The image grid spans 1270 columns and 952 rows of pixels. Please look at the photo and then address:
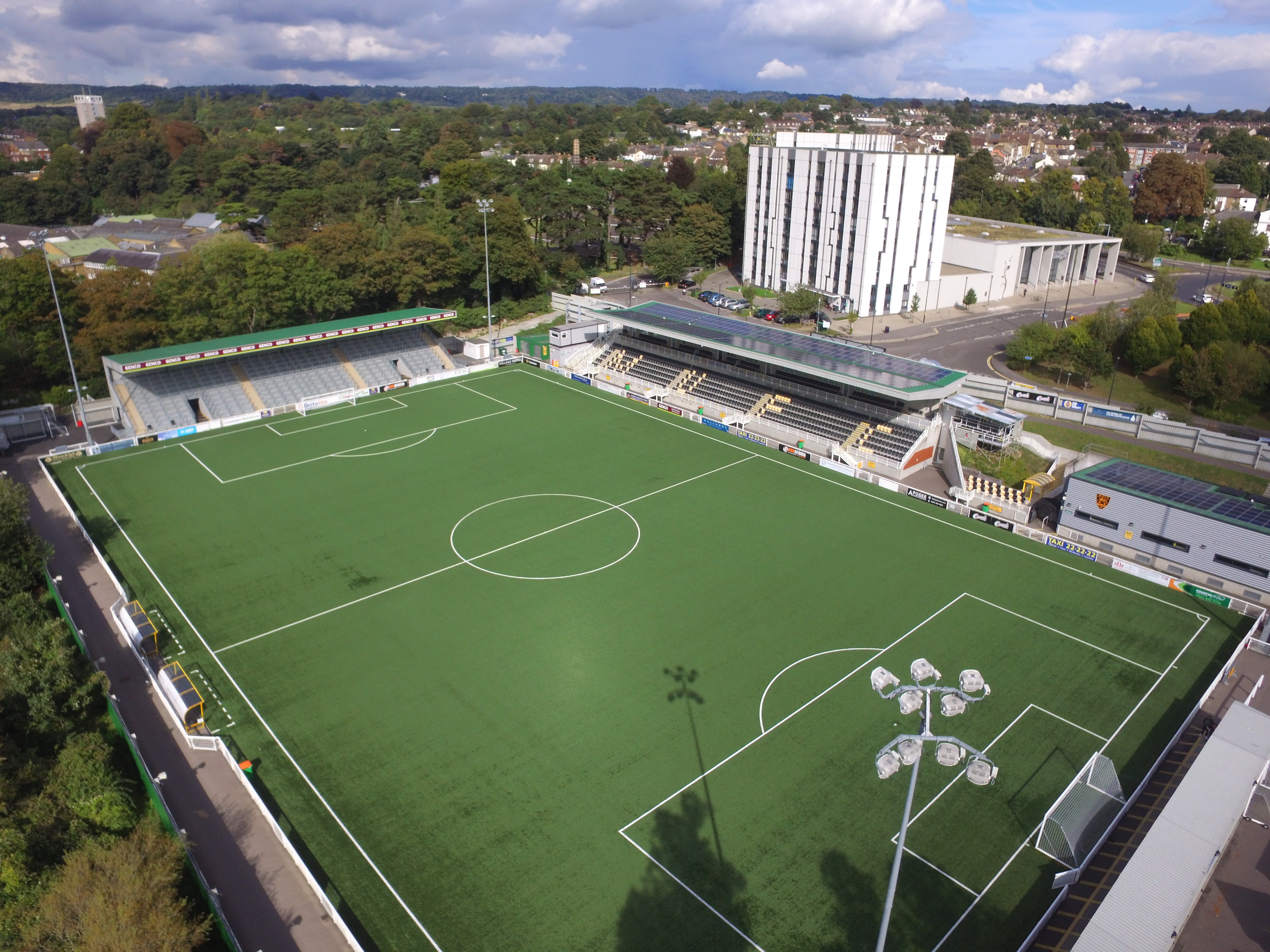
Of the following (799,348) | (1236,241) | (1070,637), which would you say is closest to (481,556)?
(1070,637)

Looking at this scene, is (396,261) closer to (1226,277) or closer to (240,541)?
(240,541)

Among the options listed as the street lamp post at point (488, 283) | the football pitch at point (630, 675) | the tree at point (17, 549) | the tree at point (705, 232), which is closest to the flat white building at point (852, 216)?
the tree at point (705, 232)

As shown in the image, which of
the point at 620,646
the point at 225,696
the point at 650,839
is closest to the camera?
the point at 650,839

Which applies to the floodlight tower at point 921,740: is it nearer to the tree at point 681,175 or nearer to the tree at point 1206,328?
the tree at point 1206,328

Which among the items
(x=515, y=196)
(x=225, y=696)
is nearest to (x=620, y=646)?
(x=225, y=696)

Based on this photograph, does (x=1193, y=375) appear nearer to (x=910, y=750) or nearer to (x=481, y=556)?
(x=481, y=556)

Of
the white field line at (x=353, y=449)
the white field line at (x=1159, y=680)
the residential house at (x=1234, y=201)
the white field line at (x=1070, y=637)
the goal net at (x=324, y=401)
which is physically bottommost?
the white field line at (x=1159, y=680)
